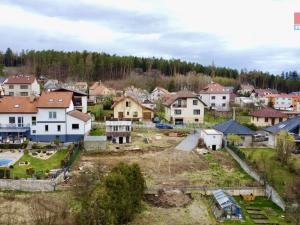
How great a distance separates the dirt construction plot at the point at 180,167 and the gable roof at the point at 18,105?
8.43 meters

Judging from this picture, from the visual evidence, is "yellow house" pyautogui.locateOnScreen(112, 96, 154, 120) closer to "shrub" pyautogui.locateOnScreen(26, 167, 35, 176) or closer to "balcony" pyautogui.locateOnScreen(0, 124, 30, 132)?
"balcony" pyautogui.locateOnScreen(0, 124, 30, 132)

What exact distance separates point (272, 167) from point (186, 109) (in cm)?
2382

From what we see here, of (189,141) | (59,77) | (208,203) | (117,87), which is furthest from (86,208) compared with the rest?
(59,77)

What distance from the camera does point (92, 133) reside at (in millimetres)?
39594

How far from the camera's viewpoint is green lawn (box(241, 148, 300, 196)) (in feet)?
77.7

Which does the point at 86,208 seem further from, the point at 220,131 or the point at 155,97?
the point at 155,97

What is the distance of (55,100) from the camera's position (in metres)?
35.6

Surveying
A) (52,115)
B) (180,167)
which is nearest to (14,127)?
(52,115)

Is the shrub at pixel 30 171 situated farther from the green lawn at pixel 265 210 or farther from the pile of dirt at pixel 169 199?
the green lawn at pixel 265 210

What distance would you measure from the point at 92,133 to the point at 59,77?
61207 mm

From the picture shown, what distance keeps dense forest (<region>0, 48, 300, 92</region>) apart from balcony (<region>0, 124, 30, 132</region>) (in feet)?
202

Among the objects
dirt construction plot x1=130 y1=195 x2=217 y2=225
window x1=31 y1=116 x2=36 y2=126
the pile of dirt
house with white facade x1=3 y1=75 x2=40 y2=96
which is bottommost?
dirt construction plot x1=130 y1=195 x2=217 y2=225

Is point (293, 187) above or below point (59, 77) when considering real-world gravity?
below

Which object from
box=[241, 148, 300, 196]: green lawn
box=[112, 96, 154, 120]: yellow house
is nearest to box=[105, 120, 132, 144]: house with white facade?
box=[112, 96, 154, 120]: yellow house
